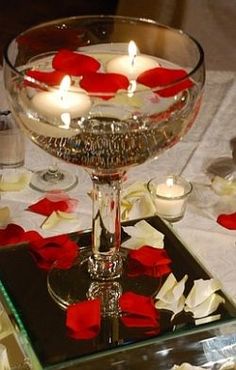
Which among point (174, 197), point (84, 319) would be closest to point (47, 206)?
point (174, 197)

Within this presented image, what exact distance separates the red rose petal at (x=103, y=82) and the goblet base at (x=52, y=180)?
0.31 m

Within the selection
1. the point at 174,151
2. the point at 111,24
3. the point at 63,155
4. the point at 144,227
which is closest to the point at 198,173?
the point at 174,151

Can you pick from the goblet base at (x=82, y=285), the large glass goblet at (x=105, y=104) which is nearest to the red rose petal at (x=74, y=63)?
the large glass goblet at (x=105, y=104)

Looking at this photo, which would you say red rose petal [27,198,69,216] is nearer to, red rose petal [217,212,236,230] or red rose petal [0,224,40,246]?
red rose petal [0,224,40,246]

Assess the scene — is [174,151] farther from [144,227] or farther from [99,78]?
[99,78]

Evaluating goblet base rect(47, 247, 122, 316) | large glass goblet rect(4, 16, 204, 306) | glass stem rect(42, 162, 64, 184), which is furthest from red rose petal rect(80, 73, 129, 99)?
glass stem rect(42, 162, 64, 184)

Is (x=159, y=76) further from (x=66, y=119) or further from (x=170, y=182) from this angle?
(x=170, y=182)

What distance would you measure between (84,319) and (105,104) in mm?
233

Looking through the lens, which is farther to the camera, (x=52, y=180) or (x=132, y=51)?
(x=52, y=180)

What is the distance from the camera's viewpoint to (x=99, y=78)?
2.74 ft

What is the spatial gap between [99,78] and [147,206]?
0.99 ft

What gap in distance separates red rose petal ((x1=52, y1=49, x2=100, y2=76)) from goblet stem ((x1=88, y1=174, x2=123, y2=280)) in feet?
0.39

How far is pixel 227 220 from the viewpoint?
42.2 inches

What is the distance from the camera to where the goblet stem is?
86 centimetres
